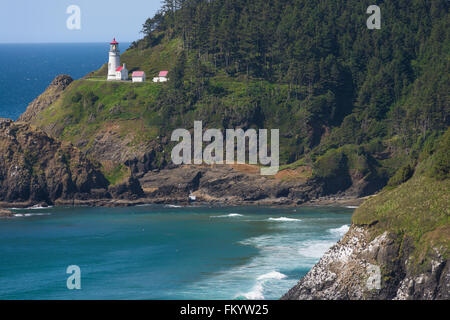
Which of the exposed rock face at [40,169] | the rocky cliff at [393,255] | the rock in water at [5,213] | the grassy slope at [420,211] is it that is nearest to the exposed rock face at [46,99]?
the exposed rock face at [40,169]

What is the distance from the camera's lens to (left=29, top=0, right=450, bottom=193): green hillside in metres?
121

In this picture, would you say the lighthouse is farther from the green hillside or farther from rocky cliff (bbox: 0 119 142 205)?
rocky cliff (bbox: 0 119 142 205)

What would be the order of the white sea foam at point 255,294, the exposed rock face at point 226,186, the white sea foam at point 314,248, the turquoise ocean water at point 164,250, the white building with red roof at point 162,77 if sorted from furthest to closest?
the white building with red roof at point 162,77 < the exposed rock face at point 226,186 < the white sea foam at point 314,248 < the turquoise ocean water at point 164,250 < the white sea foam at point 255,294

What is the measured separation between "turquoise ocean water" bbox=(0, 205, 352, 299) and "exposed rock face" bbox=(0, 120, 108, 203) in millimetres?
3955

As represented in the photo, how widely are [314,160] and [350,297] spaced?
60.7 metres

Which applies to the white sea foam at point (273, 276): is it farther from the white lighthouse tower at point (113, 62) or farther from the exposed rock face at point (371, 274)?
the white lighthouse tower at point (113, 62)

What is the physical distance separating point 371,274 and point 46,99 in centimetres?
9592

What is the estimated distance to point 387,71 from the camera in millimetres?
132375

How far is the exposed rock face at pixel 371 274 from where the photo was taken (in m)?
56.3

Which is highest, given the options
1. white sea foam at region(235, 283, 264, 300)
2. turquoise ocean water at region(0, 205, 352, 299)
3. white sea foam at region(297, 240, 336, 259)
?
white sea foam at region(235, 283, 264, 300)

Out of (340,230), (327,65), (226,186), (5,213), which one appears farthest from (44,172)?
(327,65)

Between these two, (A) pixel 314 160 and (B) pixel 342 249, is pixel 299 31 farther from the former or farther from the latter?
(B) pixel 342 249

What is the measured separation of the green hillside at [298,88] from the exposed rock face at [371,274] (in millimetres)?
53744
